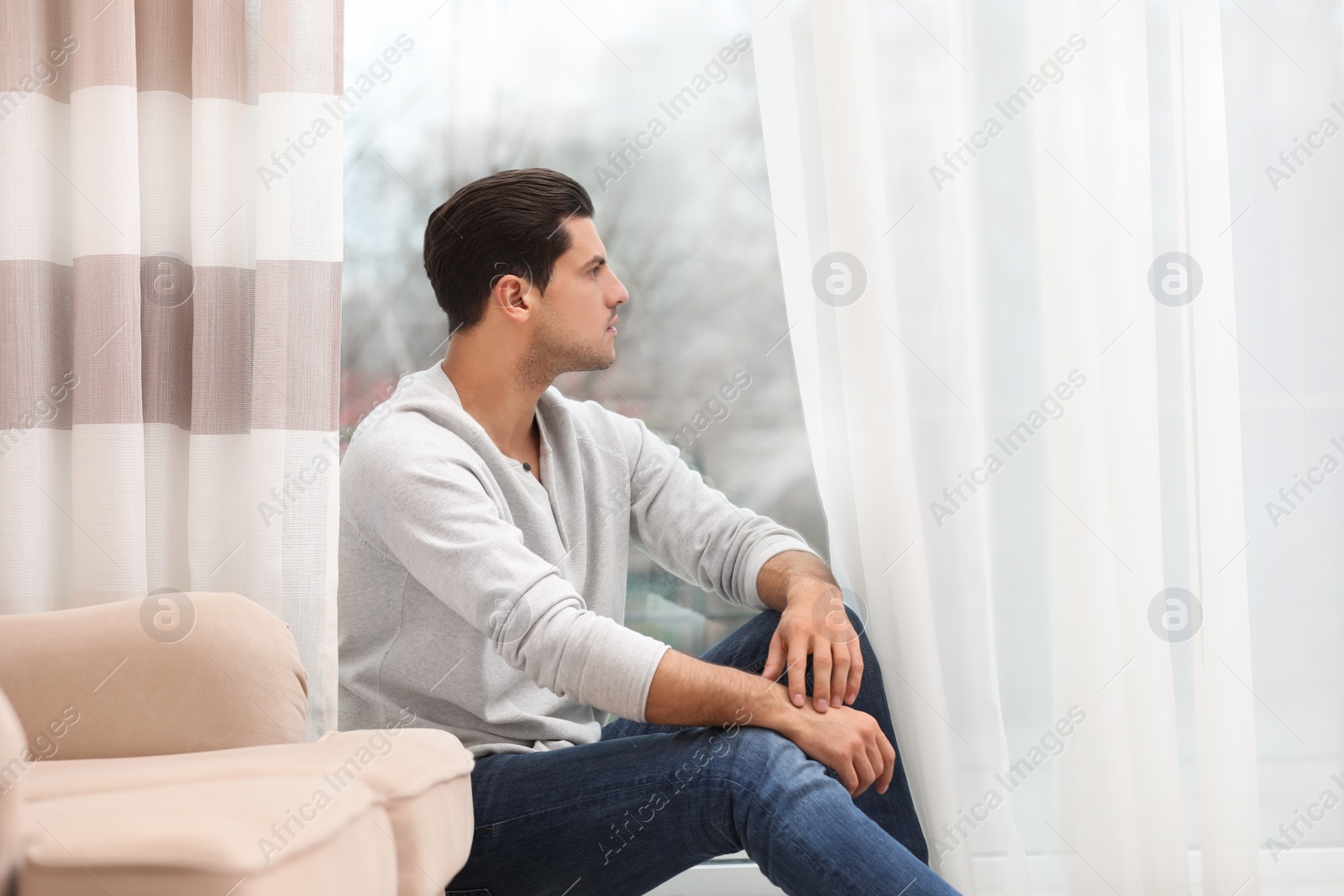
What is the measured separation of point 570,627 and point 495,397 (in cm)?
42

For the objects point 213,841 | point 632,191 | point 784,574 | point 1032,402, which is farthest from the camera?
point 632,191

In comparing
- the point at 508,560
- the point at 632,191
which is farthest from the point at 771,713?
the point at 632,191

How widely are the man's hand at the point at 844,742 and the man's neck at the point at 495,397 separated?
1.85 ft

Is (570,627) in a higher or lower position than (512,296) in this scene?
lower

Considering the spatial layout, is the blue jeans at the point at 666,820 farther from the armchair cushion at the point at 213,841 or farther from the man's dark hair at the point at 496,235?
the man's dark hair at the point at 496,235

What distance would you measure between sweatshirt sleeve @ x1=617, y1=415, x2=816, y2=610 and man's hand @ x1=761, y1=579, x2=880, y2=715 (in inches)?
5.9

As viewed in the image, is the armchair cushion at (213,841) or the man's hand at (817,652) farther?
the man's hand at (817,652)

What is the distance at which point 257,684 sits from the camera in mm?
1170

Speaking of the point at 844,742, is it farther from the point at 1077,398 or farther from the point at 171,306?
the point at 171,306

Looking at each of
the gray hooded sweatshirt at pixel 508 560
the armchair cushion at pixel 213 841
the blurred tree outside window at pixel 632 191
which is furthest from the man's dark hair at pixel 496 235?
the armchair cushion at pixel 213 841

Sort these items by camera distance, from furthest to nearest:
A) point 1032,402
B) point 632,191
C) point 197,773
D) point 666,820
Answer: point 632,191
point 1032,402
point 666,820
point 197,773

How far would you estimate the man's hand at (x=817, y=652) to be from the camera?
1.18m

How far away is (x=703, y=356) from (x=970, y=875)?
93 cm

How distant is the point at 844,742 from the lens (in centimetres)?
111
